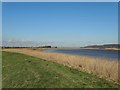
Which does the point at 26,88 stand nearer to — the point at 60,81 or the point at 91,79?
the point at 60,81

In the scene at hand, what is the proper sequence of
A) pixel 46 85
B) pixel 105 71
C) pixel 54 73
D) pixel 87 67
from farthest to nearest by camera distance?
pixel 87 67, pixel 105 71, pixel 54 73, pixel 46 85

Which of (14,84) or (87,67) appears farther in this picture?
(87,67)

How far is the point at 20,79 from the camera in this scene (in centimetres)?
1551

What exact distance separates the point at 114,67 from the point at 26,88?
603 cm

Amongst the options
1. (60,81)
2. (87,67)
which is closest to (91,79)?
(60,81)

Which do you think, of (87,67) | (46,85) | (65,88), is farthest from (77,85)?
(87,67)

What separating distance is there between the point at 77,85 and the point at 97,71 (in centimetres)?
508

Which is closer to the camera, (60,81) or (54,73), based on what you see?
(60,81)

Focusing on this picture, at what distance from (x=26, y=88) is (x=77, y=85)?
8.19ft

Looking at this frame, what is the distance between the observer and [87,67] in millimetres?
19234

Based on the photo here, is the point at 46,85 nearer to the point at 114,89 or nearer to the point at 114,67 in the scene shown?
the point at 114,89

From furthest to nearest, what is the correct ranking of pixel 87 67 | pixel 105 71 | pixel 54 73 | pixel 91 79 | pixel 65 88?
pixel 87 67 < pixel 105 71 < pixel 54 73 < pixel 91 79 < pixel 65 88

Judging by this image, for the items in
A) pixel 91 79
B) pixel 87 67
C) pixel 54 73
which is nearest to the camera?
pixel 91 79

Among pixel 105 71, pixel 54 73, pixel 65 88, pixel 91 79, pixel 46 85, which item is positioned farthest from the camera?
pixel 105 71
